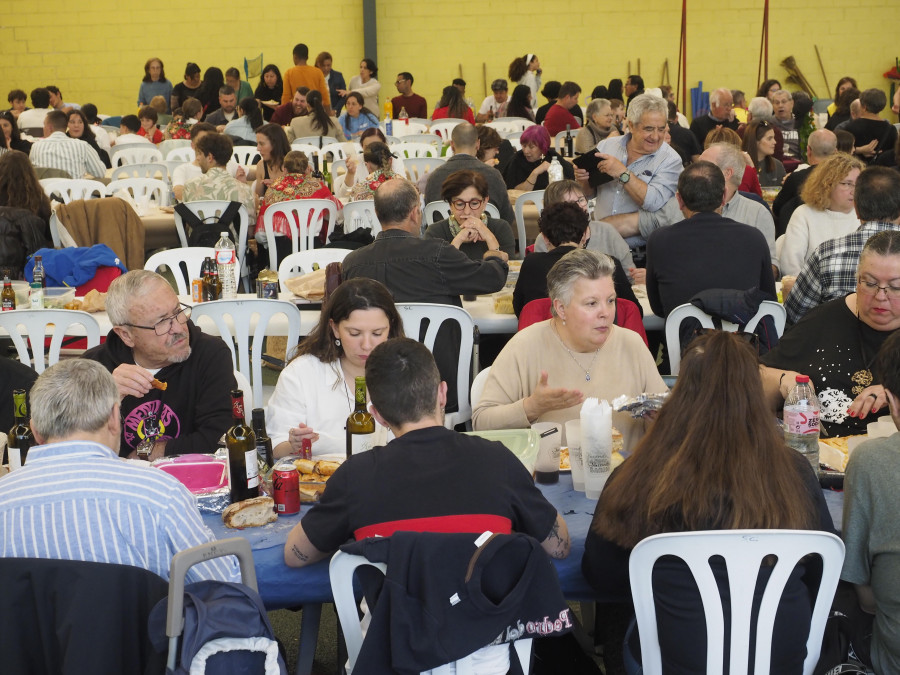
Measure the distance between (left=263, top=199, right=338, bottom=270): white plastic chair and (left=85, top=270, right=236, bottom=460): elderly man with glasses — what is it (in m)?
3.15

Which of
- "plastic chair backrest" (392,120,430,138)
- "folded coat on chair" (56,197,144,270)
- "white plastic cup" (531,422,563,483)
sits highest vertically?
"plastic chair backrest" (392,120,430,138)

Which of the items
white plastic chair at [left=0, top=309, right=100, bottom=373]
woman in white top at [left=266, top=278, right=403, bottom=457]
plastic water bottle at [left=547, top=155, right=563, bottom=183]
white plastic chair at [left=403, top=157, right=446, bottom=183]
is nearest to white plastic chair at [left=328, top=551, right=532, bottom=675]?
woman in white top at [left=266, top=278, right=403, bottom=457]

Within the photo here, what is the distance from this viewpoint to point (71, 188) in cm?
724

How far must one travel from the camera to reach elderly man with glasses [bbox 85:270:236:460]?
2984 millimetres

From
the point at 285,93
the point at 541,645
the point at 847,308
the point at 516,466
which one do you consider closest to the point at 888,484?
the point at 516,466

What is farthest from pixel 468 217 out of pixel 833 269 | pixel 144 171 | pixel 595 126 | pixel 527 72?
pixel 527 72

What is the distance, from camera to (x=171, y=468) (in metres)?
2.64

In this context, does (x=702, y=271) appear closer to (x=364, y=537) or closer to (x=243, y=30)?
(x=364, y=537)

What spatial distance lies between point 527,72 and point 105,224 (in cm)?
743

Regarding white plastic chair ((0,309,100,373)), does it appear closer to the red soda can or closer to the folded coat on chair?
the red soda can

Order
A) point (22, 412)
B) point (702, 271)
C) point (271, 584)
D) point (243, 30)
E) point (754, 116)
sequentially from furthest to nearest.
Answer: point (243, 30) → point (754, 116) → point (702, 271) → point (22, 412) → point (271, 584)

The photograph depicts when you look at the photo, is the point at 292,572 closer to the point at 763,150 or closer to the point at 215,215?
the point at 215,215

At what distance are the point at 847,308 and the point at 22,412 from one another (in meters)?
2.44

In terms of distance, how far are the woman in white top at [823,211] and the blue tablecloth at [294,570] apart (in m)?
2.63
